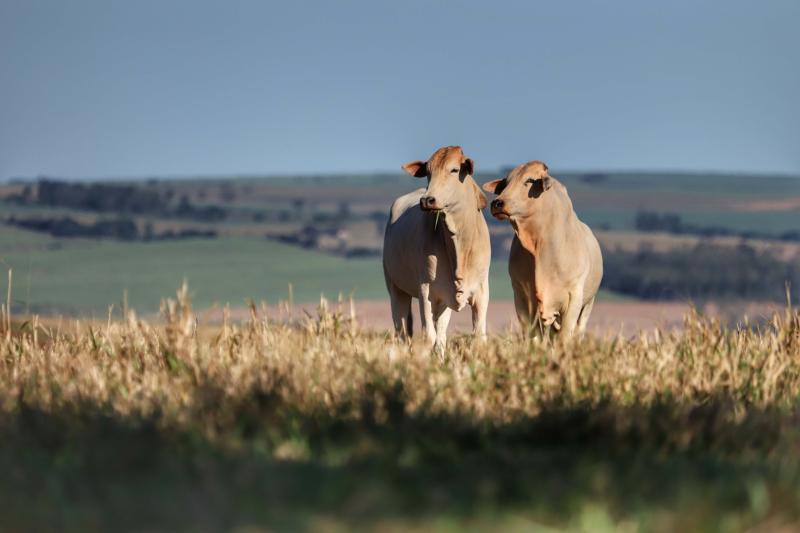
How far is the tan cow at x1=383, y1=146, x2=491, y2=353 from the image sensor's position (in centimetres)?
1315

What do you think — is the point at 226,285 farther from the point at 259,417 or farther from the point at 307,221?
the point at 259,417

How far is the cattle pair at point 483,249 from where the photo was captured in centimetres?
1251

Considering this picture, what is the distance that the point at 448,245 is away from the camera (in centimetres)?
1344

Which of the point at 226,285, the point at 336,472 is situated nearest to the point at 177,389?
the point at 336,472

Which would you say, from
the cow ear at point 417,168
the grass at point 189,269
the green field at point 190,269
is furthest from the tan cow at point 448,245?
the grass at point 189,269

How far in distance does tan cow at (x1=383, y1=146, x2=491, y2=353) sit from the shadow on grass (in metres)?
4.87

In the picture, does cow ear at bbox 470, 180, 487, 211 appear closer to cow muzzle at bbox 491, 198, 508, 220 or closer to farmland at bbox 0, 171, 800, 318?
cow muzzle at bbox 491, 198, 508, 220

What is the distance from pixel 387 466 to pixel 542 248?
6146mm

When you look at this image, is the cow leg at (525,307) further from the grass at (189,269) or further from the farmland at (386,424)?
the grass at (189,269)

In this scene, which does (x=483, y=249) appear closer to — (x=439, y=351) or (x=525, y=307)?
(x=525, y=307)

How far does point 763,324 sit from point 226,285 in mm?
68369

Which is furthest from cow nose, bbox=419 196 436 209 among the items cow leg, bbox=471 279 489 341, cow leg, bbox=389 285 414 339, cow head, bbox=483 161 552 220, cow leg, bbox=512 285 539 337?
cow leg, bbox=389 285 414 339

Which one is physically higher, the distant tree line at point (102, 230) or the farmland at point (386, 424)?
the farmland at point (386, 424)

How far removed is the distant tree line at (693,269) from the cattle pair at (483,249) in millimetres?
38769
